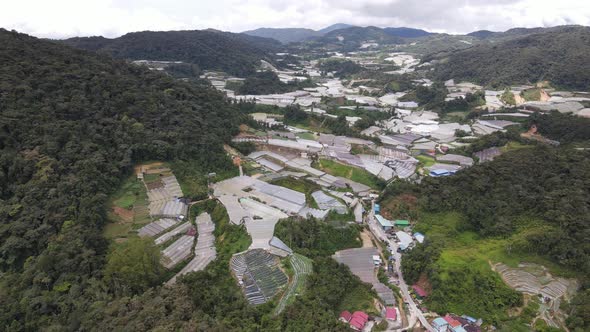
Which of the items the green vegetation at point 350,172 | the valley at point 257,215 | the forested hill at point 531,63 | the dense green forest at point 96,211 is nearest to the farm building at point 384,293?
the valley at point 257,215

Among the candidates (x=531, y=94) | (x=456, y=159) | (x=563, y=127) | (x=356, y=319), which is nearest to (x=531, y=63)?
(x=531, y=94)

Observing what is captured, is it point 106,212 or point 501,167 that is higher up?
point 501,167

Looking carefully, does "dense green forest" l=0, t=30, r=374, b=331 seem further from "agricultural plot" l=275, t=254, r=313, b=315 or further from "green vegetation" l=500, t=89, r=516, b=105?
"green vegetation" l=500, t=89, r=516, b=105

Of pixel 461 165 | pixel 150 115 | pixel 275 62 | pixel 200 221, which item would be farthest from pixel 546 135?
pixel 275 62

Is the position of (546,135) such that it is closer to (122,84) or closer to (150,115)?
(150,115)

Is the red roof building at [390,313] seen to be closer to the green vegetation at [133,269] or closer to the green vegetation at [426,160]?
the green vegetation at [133,269]

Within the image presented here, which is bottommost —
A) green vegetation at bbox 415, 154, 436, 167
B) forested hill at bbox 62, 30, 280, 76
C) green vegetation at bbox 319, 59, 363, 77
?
green vegetation at bbox 415, 154, 436, 167

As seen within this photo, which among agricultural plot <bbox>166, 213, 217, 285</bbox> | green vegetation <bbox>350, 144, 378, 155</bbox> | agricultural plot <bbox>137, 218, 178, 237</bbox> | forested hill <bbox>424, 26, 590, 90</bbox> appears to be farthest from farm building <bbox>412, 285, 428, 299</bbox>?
forested hill <bbox>424, 26, 590, 90</bbox>
